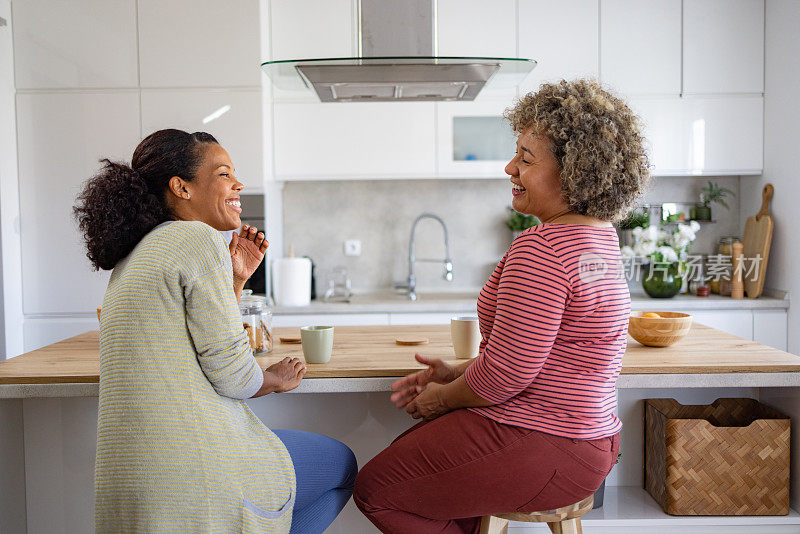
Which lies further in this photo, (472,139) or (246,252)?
(472,139)

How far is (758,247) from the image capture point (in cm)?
367

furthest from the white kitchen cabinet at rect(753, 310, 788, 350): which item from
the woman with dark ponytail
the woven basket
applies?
the woman with dark ponytail

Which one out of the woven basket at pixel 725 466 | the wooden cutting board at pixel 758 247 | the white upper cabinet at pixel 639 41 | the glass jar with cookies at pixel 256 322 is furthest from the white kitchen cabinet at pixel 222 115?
the wooden cutting board at pixel 758 247

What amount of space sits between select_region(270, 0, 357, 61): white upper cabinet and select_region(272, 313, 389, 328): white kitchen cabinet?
1305mm

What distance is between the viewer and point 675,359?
1.80m

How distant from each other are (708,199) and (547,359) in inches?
117

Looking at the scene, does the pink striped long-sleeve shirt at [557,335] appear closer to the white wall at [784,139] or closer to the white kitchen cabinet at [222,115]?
the white kitchen cabinet at [222,115]

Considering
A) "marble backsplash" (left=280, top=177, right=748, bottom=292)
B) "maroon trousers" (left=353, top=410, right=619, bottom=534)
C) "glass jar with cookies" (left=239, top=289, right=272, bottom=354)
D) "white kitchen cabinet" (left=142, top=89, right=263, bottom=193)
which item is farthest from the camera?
"marble backsplash" (left=280, top=177, right=748, bottom=292)

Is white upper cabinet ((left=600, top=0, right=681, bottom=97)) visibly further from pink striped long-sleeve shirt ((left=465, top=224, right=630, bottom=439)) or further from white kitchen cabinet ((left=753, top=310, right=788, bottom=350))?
pink striped long-sleeve shirt ((left=465, top=224, right=630, bottom=439))

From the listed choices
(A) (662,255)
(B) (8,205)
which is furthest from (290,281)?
(A) (662,255)

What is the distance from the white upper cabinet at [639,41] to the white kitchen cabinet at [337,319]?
1.68 meters

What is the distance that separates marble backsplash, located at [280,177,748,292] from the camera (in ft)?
13.5

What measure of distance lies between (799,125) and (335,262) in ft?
8.15

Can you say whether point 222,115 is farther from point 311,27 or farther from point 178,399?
point 178,399
